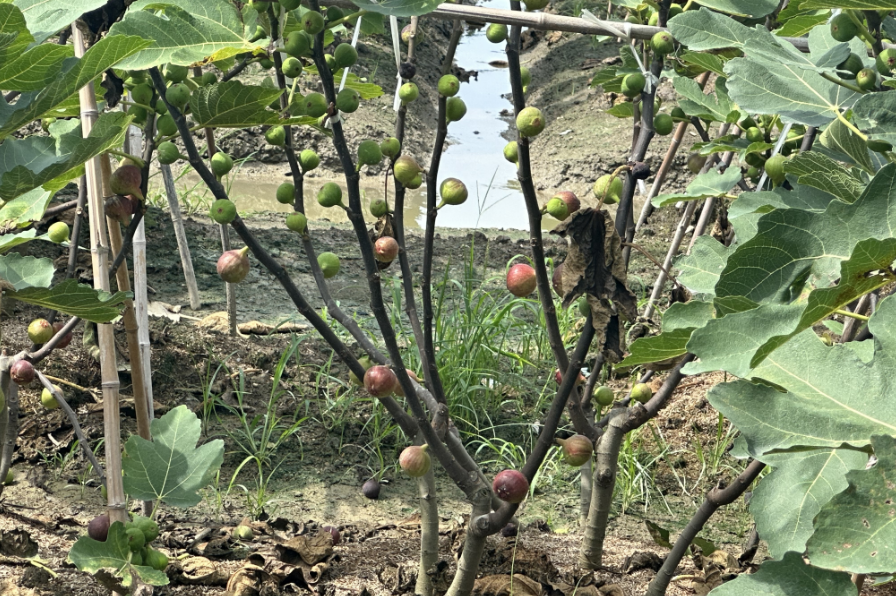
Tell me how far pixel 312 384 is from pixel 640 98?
213cm

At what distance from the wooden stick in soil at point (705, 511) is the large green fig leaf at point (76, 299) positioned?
1012mm

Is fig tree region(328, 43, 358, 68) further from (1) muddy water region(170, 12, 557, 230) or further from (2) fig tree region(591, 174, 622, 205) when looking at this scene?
(1) muddy water region(170, 12, 557, 230)

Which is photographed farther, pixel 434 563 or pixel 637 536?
pixel 637 536

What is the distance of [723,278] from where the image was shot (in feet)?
2.59

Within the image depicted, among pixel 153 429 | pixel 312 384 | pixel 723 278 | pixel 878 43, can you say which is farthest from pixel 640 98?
pixel 312 384

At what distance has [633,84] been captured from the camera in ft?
4.22

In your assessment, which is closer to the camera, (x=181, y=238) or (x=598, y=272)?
(x=598, y=272)

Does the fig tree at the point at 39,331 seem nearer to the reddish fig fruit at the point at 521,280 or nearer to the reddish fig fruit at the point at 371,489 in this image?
the reddish fig fruit at the point at 521,280

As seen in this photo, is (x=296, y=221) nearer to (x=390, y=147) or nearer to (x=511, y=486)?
(x=390, y=147)

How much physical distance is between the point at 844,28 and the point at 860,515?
0.76m

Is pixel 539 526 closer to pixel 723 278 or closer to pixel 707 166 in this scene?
pixel 707 166

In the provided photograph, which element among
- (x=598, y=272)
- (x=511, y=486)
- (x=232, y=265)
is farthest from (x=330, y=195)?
(x=511, y=486)

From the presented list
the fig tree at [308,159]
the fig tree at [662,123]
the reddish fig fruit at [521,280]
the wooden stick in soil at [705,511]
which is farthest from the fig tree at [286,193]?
the wooden stick in soil at [705,511]

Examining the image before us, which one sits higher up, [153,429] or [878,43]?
[878,43]
